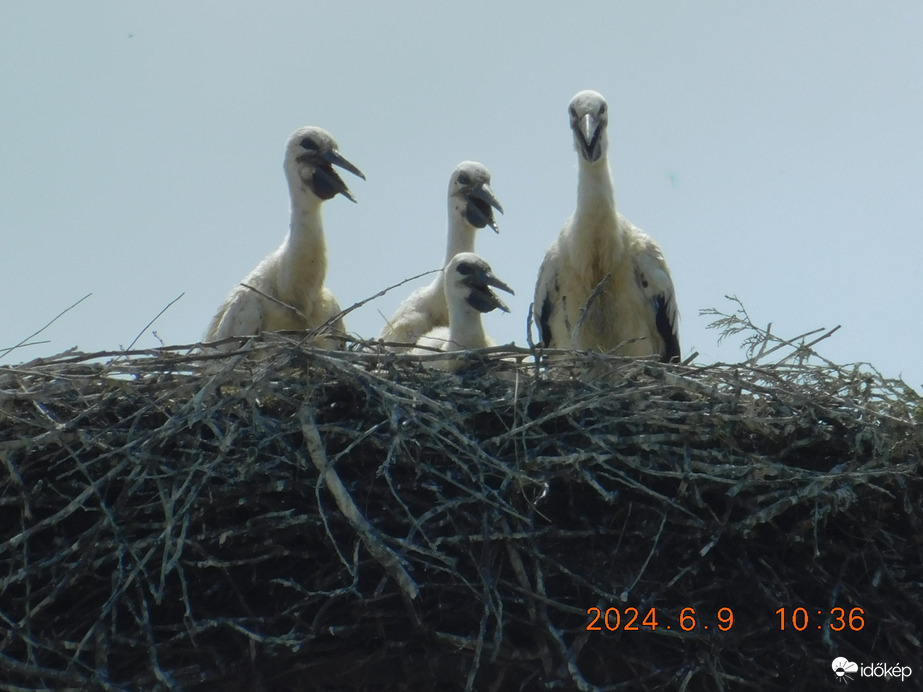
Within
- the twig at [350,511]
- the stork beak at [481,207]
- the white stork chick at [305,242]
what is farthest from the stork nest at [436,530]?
the stork beak at [481,207]

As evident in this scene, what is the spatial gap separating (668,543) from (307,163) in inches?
108

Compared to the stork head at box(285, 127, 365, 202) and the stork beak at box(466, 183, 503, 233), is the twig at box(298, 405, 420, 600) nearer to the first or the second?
the stork head at box(285, 127, 365, 202)

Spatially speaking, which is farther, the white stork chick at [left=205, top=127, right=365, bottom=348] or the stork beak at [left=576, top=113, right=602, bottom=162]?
the white stork chick at [left=205, top=127, right=365, bottom=348]

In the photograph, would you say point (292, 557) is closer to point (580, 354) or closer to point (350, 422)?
point (350, 422)

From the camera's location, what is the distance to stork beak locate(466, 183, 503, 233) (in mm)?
6633

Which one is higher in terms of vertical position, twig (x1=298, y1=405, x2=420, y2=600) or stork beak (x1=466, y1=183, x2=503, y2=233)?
stork beak (x1=466, y1=183, x2=503, y2=233)

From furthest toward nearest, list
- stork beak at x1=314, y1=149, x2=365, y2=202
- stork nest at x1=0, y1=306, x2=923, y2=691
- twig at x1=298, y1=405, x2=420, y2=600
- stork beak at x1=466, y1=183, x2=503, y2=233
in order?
stork beak at x1=466, y1=183, x2=503, y2=233
stork beak at x1=314, y1=149, x2=365, y2=202
stork nest at x1=0, y1=306, x2=923, y2=691
twig at x1=298, y1=405, x2=420, y2=600

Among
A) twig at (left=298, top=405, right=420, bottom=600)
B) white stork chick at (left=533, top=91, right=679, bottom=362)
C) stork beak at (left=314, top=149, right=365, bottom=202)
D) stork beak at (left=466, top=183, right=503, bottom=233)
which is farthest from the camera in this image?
stork beak at (left=466, top=183, right=503, bottom=233)

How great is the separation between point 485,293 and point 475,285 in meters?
0.05

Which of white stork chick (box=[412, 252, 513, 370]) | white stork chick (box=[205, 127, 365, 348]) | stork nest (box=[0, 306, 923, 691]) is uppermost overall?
white stork chick (box=[205, 127, 365, 348])

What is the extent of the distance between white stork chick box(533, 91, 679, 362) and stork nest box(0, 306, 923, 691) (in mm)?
1439

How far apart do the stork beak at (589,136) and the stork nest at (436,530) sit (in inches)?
60.1

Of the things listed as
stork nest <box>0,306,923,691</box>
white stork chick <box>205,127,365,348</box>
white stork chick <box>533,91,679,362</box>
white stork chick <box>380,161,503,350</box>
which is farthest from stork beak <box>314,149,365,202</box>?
stork nest <box>0,306,923,691</box>

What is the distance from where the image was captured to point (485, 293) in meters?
5.61
